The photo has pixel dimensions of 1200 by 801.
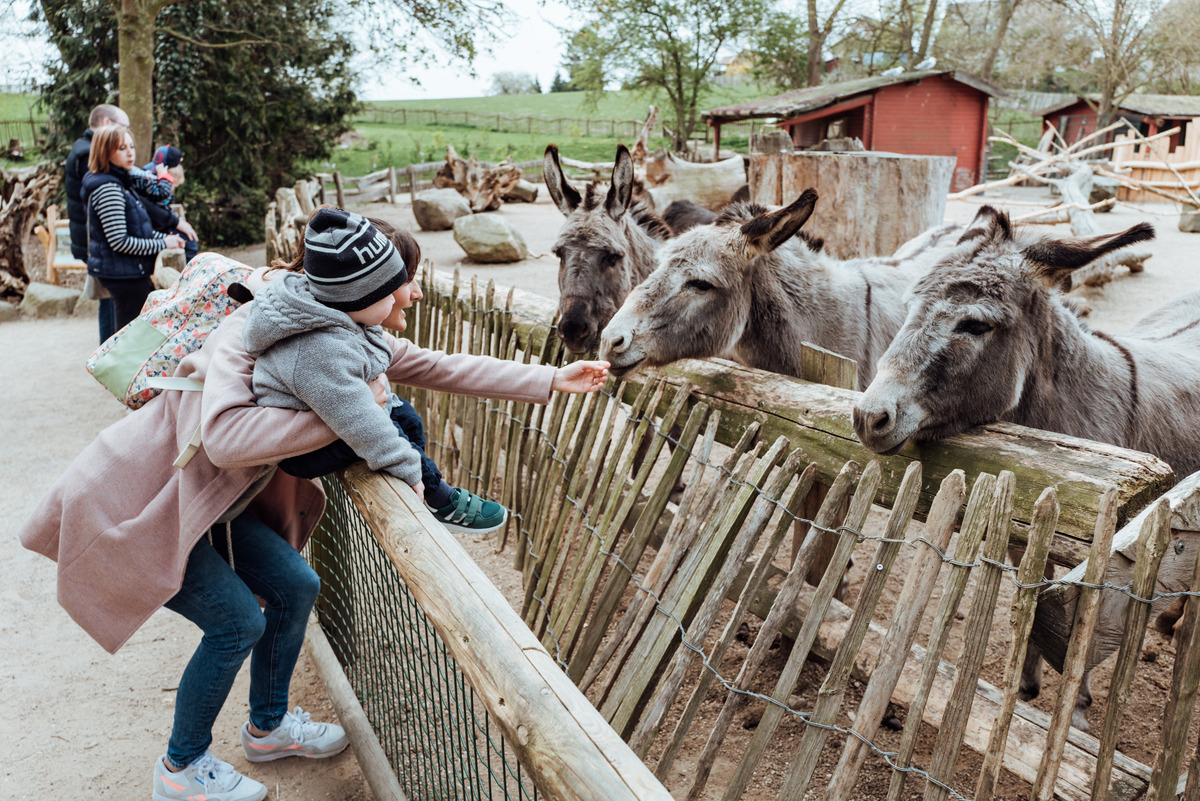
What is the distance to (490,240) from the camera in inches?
521

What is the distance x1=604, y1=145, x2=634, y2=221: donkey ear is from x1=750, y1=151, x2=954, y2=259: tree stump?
1835 millimetres

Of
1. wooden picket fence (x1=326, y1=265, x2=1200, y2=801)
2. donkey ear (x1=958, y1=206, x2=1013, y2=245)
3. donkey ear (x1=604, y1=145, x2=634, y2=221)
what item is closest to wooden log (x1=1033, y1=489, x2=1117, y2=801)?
wooden picket fence (x1=326, y1=265, x2=1200, y2=801)

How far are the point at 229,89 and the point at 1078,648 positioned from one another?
54.4 ft

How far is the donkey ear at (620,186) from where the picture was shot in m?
4.30

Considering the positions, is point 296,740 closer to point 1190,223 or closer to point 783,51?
point 1190,223

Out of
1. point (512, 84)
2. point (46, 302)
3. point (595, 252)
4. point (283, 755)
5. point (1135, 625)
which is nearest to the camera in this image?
point (1135, 625)

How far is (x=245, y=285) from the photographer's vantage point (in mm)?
2410

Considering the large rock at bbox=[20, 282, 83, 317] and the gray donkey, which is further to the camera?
the large rock at bbox=[20, 282, 83, 317]

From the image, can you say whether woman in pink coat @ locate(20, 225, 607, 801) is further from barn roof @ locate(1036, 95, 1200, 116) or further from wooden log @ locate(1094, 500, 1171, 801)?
barn roof @ locate(1036, 95, 1200, 116)

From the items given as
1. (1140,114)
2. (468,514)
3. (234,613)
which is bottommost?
(234,613)

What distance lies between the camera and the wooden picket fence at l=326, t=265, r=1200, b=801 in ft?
5.30

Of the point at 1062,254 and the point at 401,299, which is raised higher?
the point at 1062,254

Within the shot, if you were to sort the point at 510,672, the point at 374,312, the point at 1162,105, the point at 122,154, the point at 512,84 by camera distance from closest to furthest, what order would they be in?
the point at 510,672, the point at 374,312, the point at 122,154, the point at 1162,105, the point at 512,84

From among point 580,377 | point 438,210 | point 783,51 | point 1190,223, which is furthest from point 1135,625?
point 783,51
